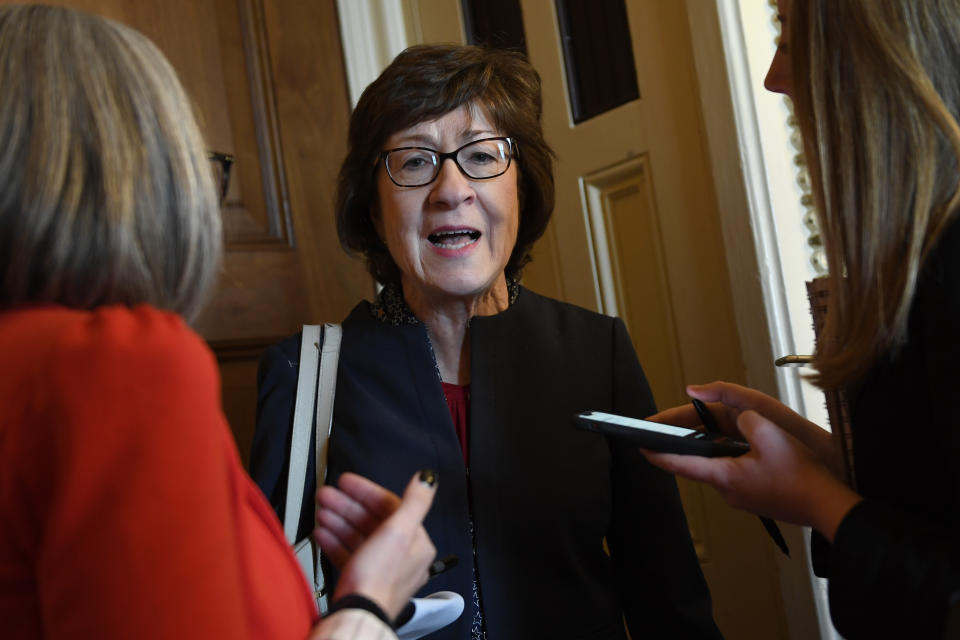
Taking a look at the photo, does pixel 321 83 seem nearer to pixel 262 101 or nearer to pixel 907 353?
pixel 262 101

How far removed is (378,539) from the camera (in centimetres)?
84

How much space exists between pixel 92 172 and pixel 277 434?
79 centimetres

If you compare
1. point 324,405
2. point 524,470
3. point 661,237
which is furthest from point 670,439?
point 661,237

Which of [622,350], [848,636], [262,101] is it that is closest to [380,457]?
[622,350]

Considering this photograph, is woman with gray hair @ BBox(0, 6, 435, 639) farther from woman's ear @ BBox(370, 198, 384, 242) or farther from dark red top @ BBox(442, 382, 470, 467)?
woman's ear @ BBox(370, 198, 384, 242)

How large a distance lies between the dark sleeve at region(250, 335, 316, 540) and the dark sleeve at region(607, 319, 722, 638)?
1.67 feet

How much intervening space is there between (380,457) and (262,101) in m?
0.89

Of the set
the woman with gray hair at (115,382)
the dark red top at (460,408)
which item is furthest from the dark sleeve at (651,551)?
the woman with gray hair at (115,382)

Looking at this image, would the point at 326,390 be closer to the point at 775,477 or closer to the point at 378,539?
the point at 378,539

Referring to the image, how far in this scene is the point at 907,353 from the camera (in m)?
0.88

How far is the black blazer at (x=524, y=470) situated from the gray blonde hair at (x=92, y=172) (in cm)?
72

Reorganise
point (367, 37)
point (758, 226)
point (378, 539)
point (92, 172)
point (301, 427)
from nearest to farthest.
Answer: point (92, 172), point (378, 539), point (301, 427), point (758, 226), point (367, 37)

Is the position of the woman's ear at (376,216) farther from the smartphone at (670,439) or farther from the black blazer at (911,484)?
the black blazer at (911,484)

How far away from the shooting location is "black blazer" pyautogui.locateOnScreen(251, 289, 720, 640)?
1368mm
